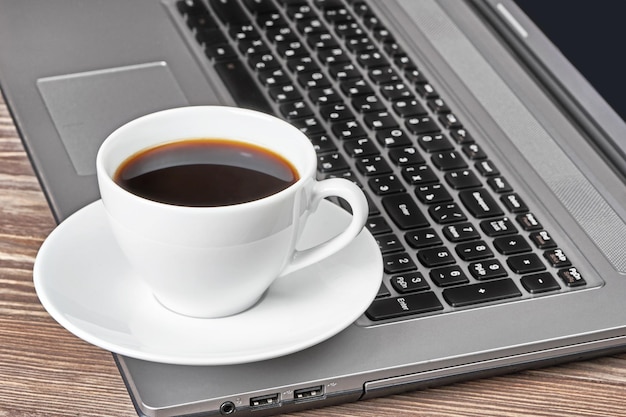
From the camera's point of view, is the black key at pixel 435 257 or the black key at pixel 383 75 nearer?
the black key at pixel 435 257

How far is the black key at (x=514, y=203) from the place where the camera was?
0.71m

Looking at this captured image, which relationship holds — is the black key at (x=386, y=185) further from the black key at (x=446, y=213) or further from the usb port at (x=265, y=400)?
the usb port at (x=265, y=400)

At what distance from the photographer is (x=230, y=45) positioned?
0.90m

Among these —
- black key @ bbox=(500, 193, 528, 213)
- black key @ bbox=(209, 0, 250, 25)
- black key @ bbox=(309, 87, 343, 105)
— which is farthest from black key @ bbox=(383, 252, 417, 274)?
black key @ bbox=(209, 0, 250, 25)

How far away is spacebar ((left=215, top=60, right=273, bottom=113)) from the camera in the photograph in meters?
0.83

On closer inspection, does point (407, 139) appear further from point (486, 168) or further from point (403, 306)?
point (403, 306)

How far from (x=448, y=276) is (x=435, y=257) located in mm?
23

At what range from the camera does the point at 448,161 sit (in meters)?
0.76

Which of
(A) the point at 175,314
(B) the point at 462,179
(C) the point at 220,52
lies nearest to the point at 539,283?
(B) the point at 462,179

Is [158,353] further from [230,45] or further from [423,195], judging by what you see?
[230,45]

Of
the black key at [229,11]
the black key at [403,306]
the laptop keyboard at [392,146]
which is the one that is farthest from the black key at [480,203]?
the black key at [229,11]

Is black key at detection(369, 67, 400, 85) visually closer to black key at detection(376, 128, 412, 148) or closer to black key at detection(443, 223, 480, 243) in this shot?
black key at detection(376, 128, 412, 148)

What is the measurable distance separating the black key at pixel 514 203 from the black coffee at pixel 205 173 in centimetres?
19

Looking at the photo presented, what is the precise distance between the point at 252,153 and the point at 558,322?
0.21m
